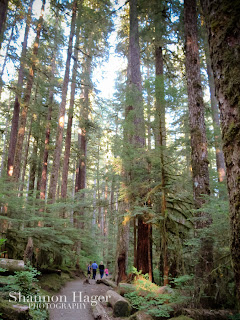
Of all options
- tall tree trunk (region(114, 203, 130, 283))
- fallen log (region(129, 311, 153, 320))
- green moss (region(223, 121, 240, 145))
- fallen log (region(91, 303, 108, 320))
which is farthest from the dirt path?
green moss (region(223, 121, 240, 145))

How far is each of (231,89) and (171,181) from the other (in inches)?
227

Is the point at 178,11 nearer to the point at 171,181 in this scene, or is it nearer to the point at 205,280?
the point at 171,181

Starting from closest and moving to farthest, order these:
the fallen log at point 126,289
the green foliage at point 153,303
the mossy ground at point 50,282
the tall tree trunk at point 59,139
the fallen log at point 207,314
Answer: the fallen log at point 207,314 → the green foliage at point 153,303 → the fallen log at point 126,289 → the mossy ground at point 50,282 → the tall tree trunk at point 59,139

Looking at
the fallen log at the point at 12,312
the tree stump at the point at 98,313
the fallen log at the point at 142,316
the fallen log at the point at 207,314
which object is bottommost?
the tree stump at the point at 98,313

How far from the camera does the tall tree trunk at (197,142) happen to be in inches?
218

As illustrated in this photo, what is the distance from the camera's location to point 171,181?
309 inches

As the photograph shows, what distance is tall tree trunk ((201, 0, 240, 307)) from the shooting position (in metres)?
2.16

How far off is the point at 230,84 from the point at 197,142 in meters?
4.64

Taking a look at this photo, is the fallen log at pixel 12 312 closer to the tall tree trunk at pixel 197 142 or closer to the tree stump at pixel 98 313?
the tree stump at pixel 98 313

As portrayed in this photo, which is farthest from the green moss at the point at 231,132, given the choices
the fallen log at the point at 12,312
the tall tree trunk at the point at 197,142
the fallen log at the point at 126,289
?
the fallen log at the point at 126,289

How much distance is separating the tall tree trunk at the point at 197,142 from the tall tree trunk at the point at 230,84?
361cm

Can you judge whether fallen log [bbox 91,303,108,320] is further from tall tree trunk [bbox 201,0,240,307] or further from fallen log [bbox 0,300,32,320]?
tall tree trunk [bbox 201,0,240,307]

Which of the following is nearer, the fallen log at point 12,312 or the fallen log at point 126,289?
the fallen log at point 12,312

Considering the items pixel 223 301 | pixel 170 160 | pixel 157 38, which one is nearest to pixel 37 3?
pixel 157 38
